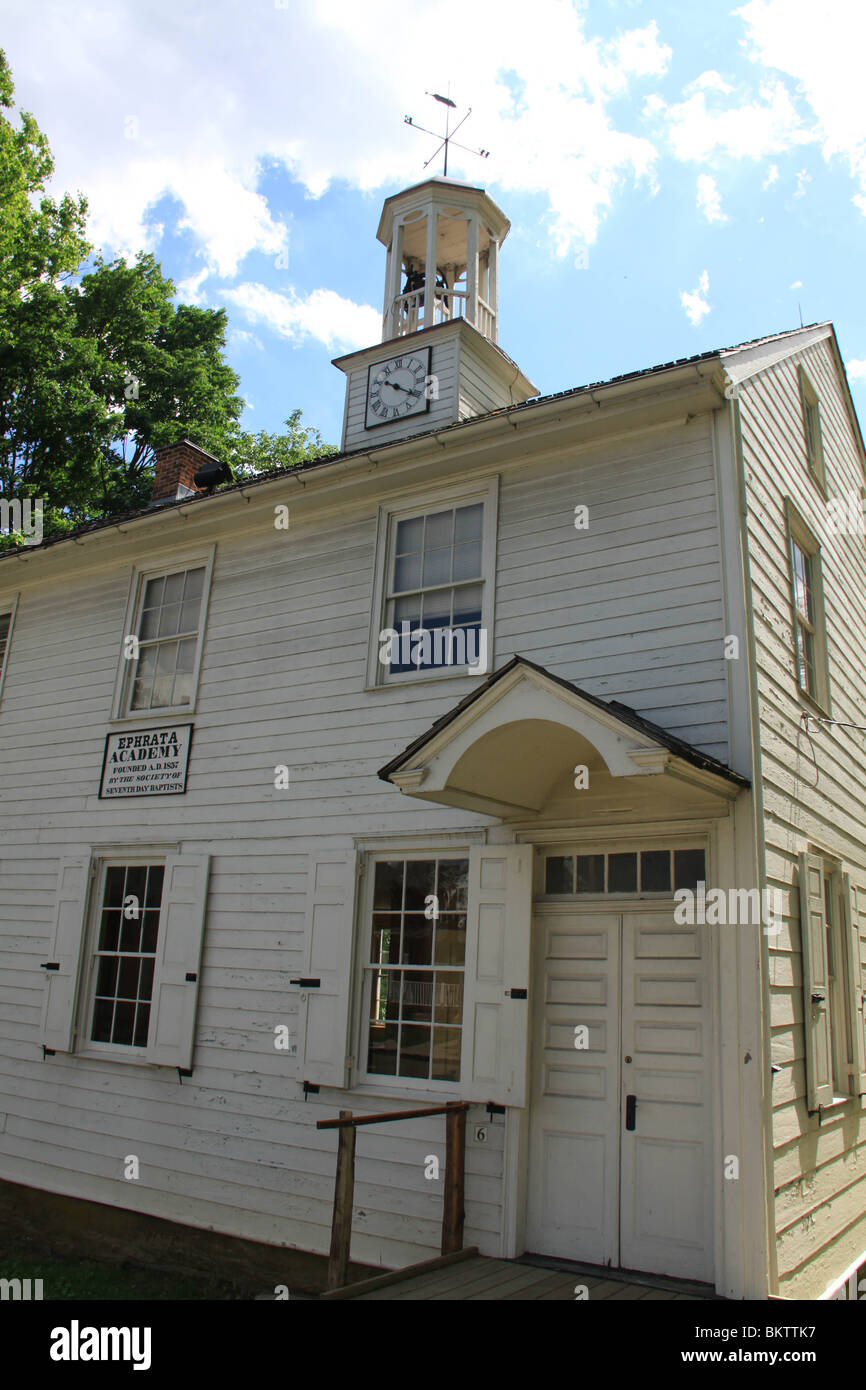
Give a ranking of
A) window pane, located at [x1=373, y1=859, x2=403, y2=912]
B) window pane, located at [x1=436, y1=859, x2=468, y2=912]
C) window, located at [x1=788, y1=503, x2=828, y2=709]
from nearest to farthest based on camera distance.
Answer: window pane, located at [x1=436, y1=859, x2=468, y2=912], window pane, located at [x1=373, y1=859, x2=403, y2=912], window, located at [x1=788, y1=503, x2=828, y2=709]

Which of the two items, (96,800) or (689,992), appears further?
(96,800)

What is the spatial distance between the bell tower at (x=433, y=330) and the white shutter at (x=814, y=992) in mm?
5944

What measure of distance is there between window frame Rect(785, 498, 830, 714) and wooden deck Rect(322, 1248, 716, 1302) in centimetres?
440

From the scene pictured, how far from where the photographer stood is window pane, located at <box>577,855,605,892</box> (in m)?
7.13

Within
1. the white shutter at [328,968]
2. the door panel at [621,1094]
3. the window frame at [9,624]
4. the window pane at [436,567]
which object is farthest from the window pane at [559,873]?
the window frame at [9,624]

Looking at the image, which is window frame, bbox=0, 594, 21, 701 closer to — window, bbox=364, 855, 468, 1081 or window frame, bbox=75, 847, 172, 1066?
window frame, bbox=75, 847, 172, 1066

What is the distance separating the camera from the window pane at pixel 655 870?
6.84m

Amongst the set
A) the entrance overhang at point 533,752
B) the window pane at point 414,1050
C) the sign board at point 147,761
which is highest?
the sign board at point 147,761

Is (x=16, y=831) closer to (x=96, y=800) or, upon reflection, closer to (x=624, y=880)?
(x=96, y=800)

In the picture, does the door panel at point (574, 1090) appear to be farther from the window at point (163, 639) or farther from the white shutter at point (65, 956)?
the white shutter at point (65, 956)

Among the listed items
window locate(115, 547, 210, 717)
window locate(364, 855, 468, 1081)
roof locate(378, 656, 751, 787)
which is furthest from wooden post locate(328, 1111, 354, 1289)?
window locate(115, 547, 210, 717)

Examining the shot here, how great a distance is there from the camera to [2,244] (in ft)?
64.3
